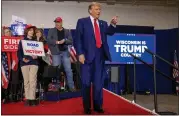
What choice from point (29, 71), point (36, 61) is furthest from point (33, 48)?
point (29, 71)

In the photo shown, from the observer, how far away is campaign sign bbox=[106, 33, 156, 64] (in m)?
7.45

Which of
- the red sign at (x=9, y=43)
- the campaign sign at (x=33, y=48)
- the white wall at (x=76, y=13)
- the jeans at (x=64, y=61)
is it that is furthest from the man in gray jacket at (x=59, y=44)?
the white wall at (x=76, y=13)

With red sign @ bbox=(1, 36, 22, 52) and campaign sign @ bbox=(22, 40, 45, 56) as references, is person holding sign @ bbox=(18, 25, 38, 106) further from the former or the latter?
red sign @ bbox=(1, 36, 22, 52)

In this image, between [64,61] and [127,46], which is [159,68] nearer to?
[127,46]

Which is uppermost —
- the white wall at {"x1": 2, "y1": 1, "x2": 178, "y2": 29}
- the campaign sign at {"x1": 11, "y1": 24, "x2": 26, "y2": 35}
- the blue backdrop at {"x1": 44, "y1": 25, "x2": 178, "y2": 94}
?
the white wall at {"x1": 2, "y1": 1, "x2": 178, "y2": 29}

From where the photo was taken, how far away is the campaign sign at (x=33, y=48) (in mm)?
3705

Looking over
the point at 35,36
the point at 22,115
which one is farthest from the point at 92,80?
the point at 35,36

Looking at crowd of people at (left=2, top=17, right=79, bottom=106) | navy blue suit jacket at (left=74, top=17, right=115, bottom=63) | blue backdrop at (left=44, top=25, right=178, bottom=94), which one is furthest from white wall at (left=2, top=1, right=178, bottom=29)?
navy blue suit jacket at (left=74, top=17, right=115, bottom=63)

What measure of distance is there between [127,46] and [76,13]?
5.73ft

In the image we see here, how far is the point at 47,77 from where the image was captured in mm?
4270

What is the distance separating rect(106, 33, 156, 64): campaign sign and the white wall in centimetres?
Result: 83

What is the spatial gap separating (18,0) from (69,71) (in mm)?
3960

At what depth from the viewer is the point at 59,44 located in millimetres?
4426

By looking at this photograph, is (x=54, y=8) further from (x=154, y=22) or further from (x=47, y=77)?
(x=47, y=77)
